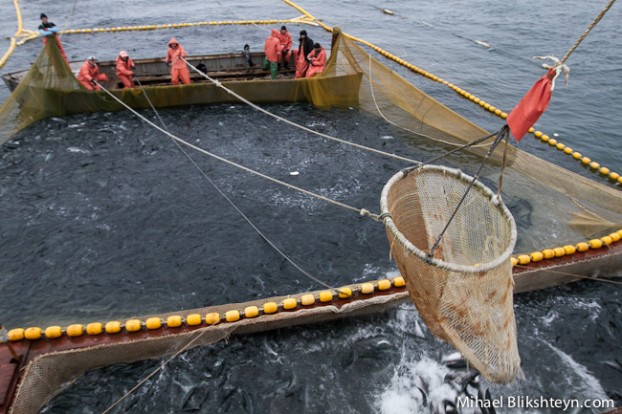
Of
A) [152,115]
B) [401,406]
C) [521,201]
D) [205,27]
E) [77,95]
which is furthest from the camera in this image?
[205,27]

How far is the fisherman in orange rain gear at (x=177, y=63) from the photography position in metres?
11.6

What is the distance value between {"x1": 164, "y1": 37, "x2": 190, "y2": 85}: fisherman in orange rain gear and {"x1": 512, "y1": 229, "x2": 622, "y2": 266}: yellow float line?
10049mm

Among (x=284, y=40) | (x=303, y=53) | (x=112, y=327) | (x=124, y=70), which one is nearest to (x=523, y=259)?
(x=112, y=327)

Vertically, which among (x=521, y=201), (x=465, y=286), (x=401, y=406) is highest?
(x=465, y=286)

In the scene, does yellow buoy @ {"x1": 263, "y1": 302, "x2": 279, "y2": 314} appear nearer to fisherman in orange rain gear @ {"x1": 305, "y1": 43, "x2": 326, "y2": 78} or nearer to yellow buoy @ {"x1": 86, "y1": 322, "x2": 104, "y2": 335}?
yellow buoy @ {"x1": 86, "y1": 322, "x2": 104, "y2": 335}

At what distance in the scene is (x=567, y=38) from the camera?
20.6m

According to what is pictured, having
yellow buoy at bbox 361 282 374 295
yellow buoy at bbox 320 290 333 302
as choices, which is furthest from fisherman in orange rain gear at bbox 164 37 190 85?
yellow buoy at bbox 361 282 374 295

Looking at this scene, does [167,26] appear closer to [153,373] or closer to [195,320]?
[195,320]

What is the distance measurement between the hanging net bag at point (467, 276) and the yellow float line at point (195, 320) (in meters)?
1.62

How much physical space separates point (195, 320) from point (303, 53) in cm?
938

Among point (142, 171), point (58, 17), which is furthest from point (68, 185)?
point (58, 17)

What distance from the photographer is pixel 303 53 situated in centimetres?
1241

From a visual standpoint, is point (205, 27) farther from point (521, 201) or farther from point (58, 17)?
point (521, 201)

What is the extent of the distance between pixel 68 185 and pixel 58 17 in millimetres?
20464
